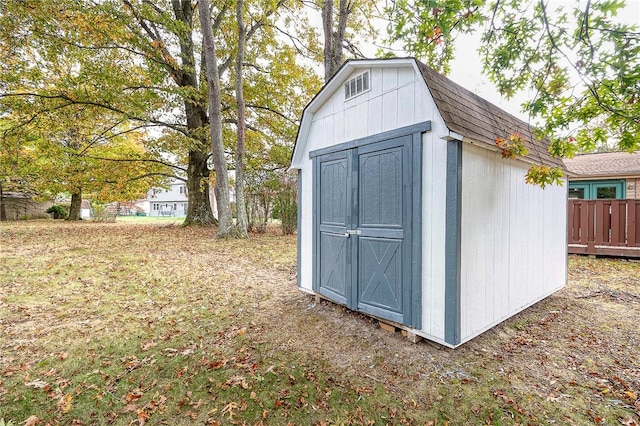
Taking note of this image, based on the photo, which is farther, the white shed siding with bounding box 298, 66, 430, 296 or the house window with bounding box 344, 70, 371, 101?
the house window with bounding box 344, 70, 371, 101

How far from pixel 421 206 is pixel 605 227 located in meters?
7.88

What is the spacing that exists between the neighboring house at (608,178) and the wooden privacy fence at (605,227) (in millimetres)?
3271

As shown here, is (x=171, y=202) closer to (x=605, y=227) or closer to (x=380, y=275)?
(x=380, y=275)

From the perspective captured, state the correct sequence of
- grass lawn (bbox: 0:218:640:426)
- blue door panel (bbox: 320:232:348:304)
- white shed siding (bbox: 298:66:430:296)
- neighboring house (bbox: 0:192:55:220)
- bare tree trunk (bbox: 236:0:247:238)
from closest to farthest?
grass lawn (bbox: 0:218:640:426), white shed siding (bbox: 298:66:430:296), blue door panel (bbox: 320:232:348:304), bare tree trunk (bbox: 236:0:247:238), neighboring house (bbox: 0:192:55:220)

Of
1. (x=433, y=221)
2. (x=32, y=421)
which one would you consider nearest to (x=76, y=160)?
(x=32, y=421)

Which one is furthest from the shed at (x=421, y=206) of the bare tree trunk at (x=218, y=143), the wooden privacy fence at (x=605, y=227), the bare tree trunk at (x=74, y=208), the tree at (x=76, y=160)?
the bare tree trunk at (x=74, y=208)

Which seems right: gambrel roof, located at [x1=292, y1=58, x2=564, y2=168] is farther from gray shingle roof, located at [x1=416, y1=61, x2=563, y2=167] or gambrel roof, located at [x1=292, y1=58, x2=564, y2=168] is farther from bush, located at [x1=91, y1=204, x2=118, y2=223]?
bush, located at [x1=91, y1=204, x2=118, y2=223]

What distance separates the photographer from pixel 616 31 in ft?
9.21

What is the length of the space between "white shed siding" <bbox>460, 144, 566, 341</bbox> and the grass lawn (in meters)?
0.38

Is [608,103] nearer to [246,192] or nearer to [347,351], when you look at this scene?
[347,351]

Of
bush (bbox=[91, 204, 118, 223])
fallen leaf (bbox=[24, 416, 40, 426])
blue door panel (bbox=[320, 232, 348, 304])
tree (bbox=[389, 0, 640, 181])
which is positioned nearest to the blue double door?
blue door panel (bbox=[320, 232, 348, 304])

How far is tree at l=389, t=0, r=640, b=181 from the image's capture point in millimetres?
2865

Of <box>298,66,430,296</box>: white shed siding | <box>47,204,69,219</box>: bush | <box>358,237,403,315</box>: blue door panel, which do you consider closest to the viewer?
<box>298,66,430,296</box>: white shed siding

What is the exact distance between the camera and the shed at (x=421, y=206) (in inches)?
116
